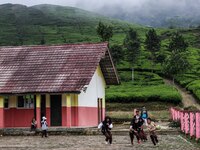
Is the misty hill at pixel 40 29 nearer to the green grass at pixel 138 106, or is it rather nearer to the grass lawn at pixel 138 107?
the green grass at pixel 138 106

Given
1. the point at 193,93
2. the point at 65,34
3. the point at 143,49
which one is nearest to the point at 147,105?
the point at 193,93

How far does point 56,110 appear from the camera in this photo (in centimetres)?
3139

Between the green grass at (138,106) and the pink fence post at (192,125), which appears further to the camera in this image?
the green grass at (138,106)

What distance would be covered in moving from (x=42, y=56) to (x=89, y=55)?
3612 mm

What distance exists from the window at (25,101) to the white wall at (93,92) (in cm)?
350

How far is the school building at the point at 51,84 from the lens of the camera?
30344 millimetres

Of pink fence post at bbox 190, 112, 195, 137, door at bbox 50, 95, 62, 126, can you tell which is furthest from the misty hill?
pink fence post at bbox 190, 112, 195, 137

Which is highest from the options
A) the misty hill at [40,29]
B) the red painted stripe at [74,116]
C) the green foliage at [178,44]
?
the misty hill at [40,29]

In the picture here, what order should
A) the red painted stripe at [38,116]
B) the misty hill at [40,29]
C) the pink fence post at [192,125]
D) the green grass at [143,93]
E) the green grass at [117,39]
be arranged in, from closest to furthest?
the pink fence post at [192,125]
the red painted stripe at [38,116]
the green grass at [143,93]
the green grass at [117,39]
the misty hill at [40,29]

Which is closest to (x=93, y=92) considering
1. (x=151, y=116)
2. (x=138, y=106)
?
(x=151, y=116)

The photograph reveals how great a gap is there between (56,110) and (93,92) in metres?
4.08

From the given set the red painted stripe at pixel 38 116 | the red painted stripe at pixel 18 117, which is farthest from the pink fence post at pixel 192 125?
the red painted stripe at pixel 18 117

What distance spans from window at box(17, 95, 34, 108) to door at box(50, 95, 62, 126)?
5.62 feet

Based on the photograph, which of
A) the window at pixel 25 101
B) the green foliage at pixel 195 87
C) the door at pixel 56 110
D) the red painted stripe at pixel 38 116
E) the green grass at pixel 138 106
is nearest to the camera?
the red painted stripe at pixel 38 116
